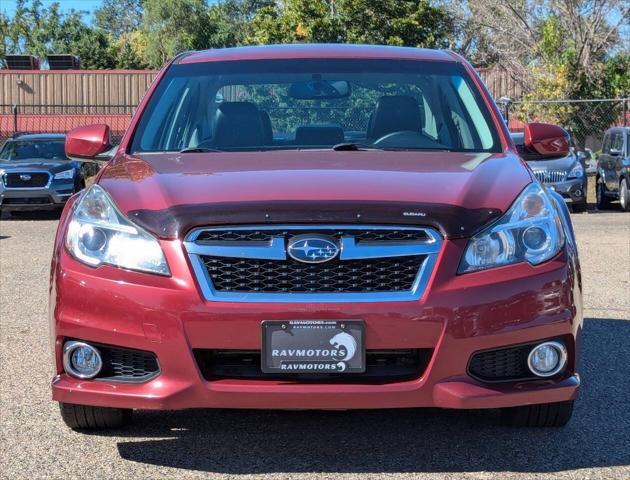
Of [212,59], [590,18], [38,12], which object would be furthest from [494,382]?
[38,12]

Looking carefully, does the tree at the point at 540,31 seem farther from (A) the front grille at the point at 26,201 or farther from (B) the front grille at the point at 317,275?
(B) the front grille at the point at 317,275

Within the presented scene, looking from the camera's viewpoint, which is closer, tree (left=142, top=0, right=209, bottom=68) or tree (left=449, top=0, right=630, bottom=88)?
tree (left=449, top=0, right=630, bottom=88)

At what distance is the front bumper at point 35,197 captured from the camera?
61.2 ft

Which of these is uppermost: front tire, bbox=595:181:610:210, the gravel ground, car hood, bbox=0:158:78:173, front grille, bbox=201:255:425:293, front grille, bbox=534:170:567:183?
front grille, bbox=201:255:425:293

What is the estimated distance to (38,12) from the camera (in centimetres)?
6769

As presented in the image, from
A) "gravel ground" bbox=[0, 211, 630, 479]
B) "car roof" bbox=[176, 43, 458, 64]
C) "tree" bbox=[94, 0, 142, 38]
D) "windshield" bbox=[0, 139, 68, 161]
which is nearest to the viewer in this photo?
"gravel ground" bbox=[0, 211, 630, 479]

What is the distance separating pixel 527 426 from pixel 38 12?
220 ft

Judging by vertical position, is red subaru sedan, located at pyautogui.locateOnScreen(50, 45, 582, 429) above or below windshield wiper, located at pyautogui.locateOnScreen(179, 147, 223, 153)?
below

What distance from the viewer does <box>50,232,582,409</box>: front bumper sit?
3918mm

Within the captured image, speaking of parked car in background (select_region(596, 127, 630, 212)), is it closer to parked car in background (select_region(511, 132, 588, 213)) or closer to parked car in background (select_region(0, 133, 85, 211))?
parked car in background (select_region(511, 132, 588, 213))

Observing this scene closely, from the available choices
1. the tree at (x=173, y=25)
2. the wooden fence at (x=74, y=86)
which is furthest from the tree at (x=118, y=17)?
the wooden fence at (x=74, y=86)

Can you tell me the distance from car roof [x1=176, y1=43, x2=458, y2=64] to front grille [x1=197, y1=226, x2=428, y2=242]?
196 centimetres

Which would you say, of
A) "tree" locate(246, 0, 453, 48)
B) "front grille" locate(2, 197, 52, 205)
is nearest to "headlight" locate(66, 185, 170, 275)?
"front grille" locate(2, 197, 52, 205)

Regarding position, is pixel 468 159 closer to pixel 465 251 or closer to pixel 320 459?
pixel 465 251
